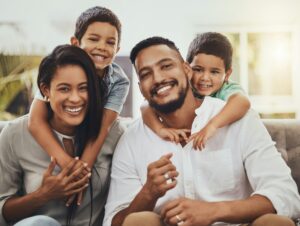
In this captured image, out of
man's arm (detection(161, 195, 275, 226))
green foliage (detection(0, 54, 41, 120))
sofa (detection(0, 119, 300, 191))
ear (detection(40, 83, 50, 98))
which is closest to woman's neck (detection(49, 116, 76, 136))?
ear (detection(40, 83, 50, 98))

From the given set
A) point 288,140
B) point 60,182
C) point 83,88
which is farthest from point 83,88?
point 288,140

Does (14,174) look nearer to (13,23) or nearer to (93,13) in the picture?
(93,13)

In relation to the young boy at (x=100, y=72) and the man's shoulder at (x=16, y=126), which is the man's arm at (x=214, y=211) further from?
the man's shoulder at (x=16, y=126)

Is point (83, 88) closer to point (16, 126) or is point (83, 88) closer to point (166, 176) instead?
point (16, 126)

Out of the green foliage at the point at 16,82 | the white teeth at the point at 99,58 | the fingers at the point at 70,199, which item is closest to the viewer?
the fingers at the point at 70,199

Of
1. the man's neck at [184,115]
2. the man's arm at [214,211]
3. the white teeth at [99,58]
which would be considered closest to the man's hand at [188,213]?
the man's arm at [214,211]

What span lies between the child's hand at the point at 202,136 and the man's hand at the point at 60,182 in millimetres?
380

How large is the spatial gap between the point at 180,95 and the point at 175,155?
222mm

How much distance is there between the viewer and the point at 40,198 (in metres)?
1.58

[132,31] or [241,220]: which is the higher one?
[132,31]

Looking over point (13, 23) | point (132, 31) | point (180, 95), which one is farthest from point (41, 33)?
point (180, 95)

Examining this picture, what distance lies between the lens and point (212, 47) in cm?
206

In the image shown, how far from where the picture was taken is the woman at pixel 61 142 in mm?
1685

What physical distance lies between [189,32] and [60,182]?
416cm
